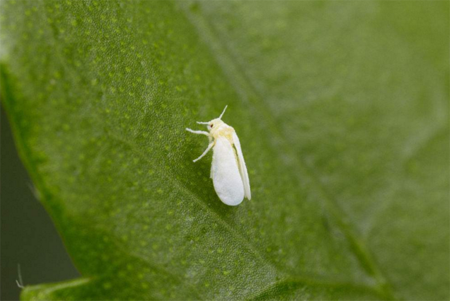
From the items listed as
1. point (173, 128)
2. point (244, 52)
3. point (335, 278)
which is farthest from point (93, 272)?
point (244, 52)

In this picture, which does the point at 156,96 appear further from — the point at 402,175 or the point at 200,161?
the point at 402,175

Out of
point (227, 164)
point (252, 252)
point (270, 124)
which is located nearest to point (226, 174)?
point (227, 164)

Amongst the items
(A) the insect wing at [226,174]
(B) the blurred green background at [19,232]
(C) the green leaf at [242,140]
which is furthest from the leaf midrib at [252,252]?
(B) the blurred green background at [19,232]

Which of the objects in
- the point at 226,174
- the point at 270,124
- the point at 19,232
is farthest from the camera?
the point at 19,232

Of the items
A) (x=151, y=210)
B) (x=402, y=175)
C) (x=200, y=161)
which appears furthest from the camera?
(x=402, y=175)

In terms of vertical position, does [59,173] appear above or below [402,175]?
below

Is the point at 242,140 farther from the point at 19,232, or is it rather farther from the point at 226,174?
the point at 19,232
